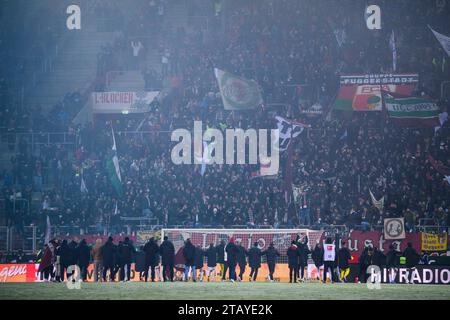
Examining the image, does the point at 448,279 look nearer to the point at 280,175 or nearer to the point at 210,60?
the point at 280,175

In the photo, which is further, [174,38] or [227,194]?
[174,38]

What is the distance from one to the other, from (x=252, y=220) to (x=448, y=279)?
932 cm

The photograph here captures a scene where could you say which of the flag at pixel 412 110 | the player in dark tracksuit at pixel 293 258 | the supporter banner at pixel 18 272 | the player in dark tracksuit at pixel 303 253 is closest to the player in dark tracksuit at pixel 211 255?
the player in dark tracksuit at pixel 293 258

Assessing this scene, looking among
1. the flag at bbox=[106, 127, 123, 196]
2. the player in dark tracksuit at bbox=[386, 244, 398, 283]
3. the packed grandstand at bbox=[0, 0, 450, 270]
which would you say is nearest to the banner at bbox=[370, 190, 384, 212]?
the packed grandstand at bbox=[0, 0, 450, 270]

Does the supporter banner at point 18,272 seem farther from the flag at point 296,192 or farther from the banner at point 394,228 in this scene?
the banner at point 394,228

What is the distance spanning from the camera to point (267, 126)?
43.2 meters

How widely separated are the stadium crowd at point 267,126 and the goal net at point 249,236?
1.82 metres

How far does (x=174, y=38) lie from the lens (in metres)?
48.7

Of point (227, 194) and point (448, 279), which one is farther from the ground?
point (227, 194)

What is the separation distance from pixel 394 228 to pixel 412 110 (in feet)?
24.5

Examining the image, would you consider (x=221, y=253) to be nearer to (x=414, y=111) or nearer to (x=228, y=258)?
(x=228, y=258)

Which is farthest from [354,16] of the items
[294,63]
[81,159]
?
[81,159]

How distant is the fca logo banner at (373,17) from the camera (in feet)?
153

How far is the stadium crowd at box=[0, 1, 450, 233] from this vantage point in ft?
132
